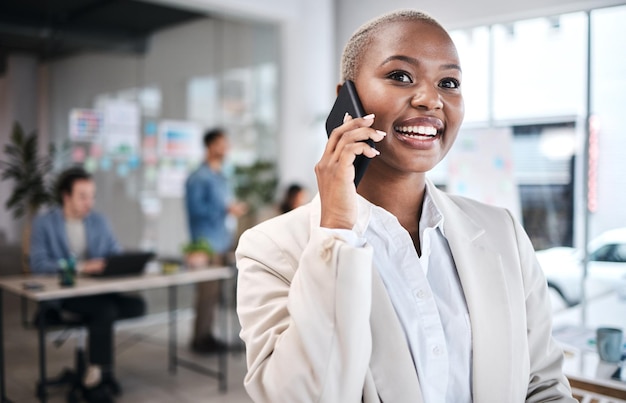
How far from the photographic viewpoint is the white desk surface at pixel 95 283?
11.6ft

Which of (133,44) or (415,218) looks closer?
(415,218)

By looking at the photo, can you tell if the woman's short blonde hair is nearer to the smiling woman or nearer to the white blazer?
the smiling woman

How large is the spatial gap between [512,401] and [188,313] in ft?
20.2

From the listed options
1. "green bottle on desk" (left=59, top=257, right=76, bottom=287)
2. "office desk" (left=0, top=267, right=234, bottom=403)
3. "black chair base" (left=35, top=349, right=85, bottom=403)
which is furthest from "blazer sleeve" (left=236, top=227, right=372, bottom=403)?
"black chair base" (left=35, top=349, right=85, bottom=403)

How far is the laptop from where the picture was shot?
155 inches

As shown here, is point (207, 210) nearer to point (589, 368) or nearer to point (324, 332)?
point (589, 368)

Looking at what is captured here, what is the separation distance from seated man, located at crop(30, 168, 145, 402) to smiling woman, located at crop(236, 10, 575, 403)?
335 centimetres

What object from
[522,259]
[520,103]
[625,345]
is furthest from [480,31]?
[522,259]

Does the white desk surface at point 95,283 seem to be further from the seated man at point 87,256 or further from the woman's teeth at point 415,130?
the woman's teeth at point 415,130

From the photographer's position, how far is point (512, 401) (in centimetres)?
101

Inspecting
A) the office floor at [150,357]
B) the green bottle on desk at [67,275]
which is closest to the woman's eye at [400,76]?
the office floor at [150,357]

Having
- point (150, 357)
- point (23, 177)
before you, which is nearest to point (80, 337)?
point (150, 357)

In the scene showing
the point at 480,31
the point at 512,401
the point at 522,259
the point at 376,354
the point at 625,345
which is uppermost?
the point at 480,31

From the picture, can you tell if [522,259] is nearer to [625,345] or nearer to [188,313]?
[625,345]
